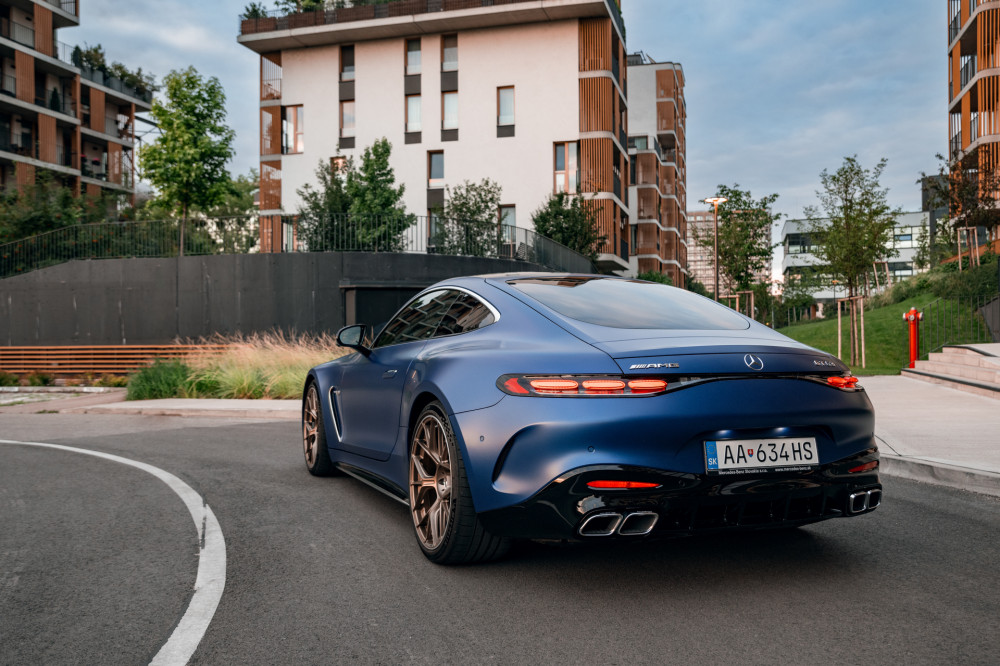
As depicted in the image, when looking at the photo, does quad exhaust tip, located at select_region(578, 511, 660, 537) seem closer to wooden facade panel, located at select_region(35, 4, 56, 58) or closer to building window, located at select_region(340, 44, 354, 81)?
building window, located at select_region(340, 44, 354, 81)

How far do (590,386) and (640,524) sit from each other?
59 centimetres

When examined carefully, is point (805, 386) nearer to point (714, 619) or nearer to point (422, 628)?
point (714, 619)

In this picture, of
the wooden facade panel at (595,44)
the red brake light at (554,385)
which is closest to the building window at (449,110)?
the wooden facade panel at (595,44)

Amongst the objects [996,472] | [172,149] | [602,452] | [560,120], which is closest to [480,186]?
[560,120]

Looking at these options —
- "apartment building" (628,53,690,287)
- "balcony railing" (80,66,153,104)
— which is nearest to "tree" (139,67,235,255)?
"balcony railing" (80,66,153,104)

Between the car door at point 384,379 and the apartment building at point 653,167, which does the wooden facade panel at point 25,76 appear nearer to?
the apartment building at point 653,167

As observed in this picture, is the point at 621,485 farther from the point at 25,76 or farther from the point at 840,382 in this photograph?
the point at 25,76

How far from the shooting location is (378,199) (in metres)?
25.9

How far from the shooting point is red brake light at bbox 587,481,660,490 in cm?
340

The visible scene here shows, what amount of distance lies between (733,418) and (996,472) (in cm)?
375

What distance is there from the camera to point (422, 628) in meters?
3.30

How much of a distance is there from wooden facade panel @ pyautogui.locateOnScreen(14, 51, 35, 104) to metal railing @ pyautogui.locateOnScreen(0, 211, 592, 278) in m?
26.5

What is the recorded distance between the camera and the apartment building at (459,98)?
3922 cm

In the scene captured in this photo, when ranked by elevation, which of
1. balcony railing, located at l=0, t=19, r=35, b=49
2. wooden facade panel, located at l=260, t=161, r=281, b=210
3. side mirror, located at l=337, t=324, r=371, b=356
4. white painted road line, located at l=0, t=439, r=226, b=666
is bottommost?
white painted road line, located at l=0, t=439, r=226, b=666
